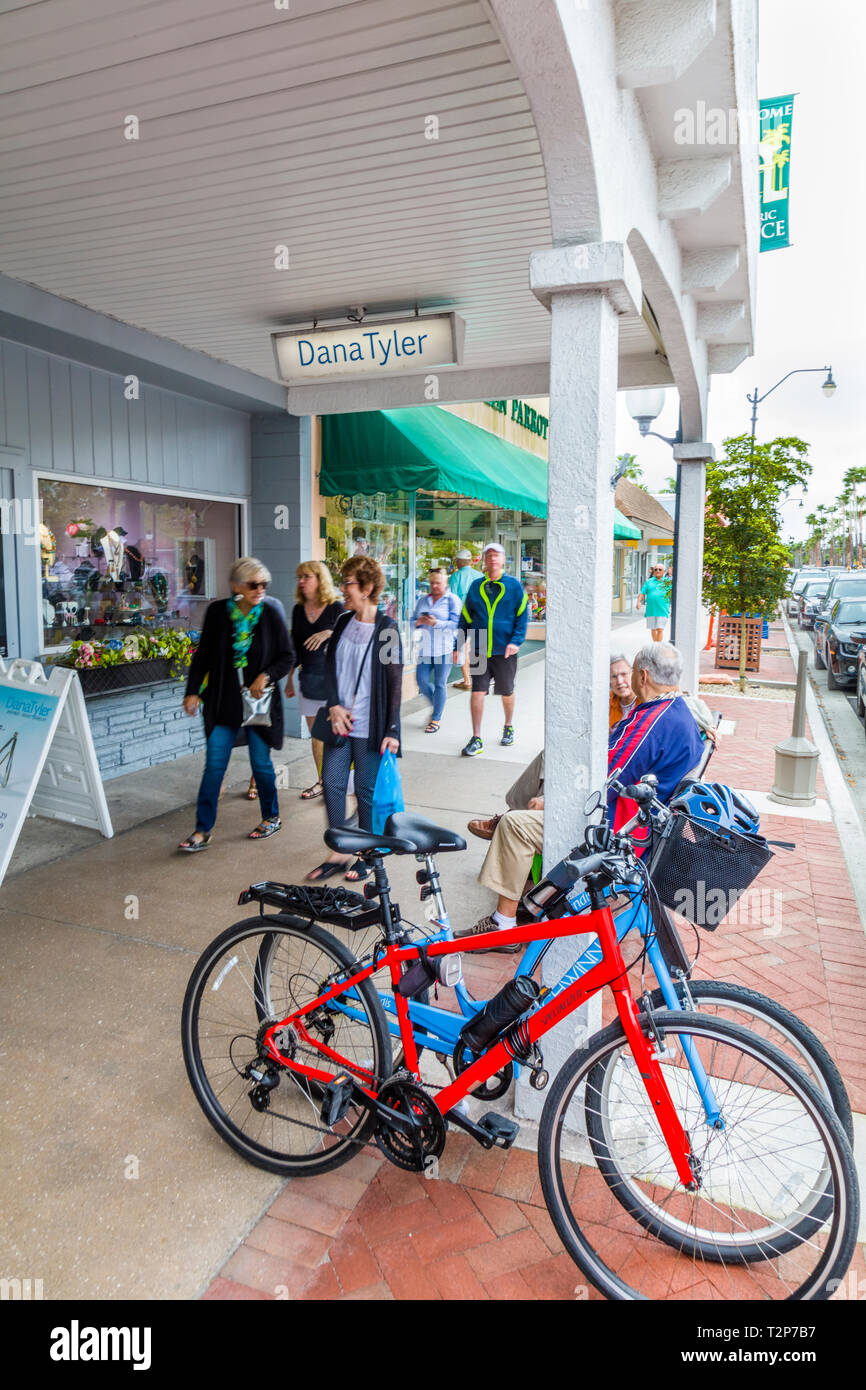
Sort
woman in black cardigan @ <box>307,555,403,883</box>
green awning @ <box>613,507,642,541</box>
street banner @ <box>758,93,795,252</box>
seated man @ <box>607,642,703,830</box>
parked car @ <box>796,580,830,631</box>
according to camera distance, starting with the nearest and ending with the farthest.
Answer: seated man @ <box>607,642,703,830</box> < woman in black cardigan @ <box>307,555,403,883</box> < street banner @ <box>758,93,795,252</box> < green awning @ <box>613,507,642,541</box> < parked car @ <box>796,580,830,631</box>

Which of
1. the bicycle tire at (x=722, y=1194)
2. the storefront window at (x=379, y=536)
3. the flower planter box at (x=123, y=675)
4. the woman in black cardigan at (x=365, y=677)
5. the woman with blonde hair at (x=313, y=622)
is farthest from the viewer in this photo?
the storefront window at (x=379, y=536)

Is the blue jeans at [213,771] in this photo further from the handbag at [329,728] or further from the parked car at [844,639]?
the parked car at [844,639]

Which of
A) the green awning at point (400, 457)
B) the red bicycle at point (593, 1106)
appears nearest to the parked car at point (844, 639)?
the green awning at point (400, 457)

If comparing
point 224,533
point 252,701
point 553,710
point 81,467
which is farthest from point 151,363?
point 553,710

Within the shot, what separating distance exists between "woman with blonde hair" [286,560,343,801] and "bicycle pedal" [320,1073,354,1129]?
331 centimetres

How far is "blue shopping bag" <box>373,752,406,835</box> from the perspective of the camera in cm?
446

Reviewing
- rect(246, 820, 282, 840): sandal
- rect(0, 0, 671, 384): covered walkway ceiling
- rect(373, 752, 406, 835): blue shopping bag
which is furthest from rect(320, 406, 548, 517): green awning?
rect(373, 752, 406, 835): blue shopping bag

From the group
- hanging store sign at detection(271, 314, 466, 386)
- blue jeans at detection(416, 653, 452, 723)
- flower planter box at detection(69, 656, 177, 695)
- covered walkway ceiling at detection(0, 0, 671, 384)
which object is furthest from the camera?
blue jeans at detection(416, 653, 452, 723)

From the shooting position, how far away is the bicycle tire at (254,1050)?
2342 millimetres

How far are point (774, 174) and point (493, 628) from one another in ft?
15.4

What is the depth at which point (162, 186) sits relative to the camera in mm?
3846

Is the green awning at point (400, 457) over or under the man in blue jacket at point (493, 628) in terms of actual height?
over

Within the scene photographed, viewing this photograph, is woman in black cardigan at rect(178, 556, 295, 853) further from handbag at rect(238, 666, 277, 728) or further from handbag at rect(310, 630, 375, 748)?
handbag at rect(310, 630, 375, 748)

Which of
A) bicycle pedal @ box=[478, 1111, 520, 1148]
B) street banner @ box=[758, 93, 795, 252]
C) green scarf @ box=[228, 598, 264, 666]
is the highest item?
street banner @ box=[758, 93, 795, 252]
